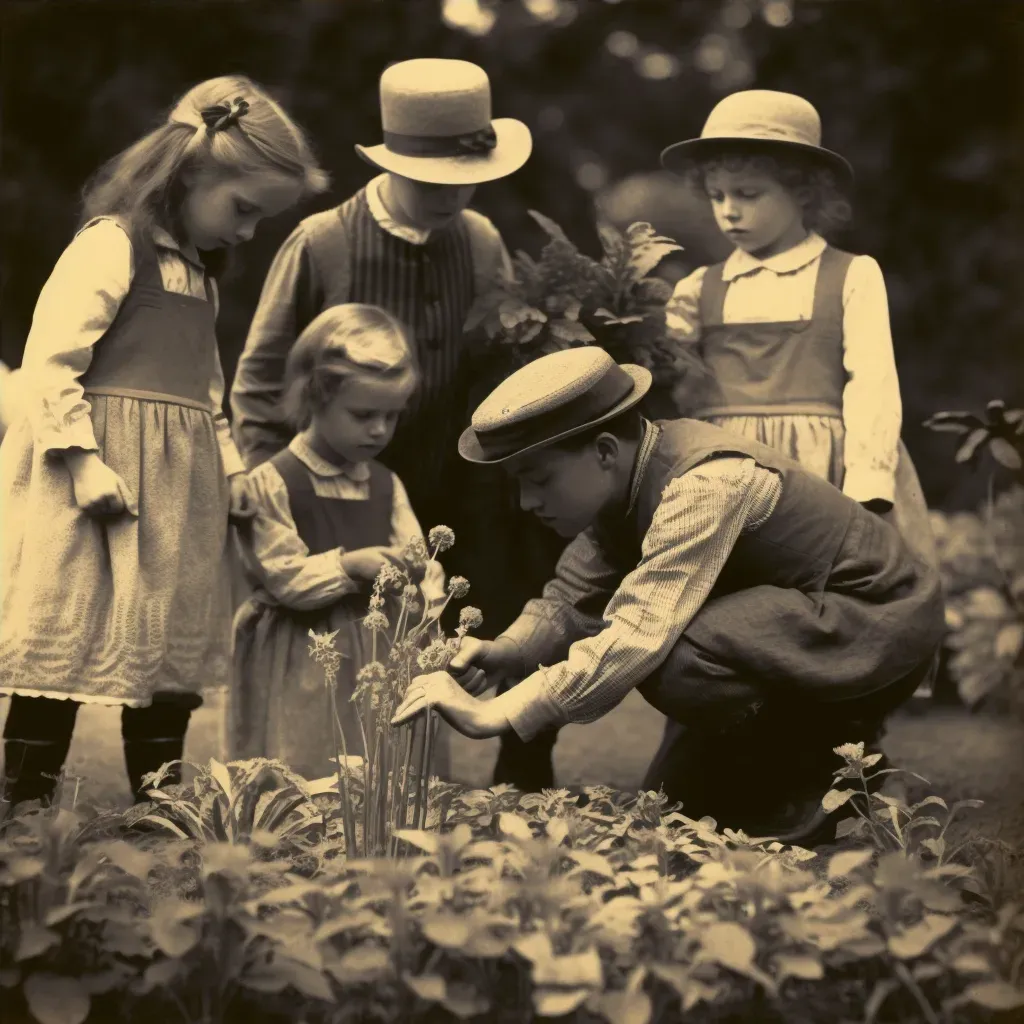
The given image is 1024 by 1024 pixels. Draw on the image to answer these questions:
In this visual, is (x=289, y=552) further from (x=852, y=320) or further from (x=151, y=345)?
(x=852, y=320)

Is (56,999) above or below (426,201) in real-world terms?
below

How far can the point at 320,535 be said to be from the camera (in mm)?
4379

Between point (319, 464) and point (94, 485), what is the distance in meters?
0.78

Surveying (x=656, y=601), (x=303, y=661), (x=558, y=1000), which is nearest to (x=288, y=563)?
(x=303, y=661)

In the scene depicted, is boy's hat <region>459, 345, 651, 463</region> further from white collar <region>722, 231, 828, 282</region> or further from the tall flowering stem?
white collar <region>722, 231, 828, 282</region>

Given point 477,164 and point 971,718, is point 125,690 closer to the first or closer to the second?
point 477,164

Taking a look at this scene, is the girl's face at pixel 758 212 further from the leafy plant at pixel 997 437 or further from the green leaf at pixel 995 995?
the green leaf at pixel 995 995

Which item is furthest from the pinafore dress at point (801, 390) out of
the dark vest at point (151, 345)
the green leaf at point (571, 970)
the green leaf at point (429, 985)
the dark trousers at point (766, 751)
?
the green leaf at point (429, 985)

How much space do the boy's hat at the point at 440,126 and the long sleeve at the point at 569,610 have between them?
1.10 metres

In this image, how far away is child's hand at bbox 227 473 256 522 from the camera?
166 inches

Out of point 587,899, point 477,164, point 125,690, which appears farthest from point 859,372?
point 125,690

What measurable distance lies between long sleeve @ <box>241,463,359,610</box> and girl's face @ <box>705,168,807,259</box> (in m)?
1.46

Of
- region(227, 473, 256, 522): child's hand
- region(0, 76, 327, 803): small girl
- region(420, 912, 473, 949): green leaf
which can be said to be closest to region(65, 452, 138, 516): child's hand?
region(0, 76, 327, 803): small girl

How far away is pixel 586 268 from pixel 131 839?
1952 mm
